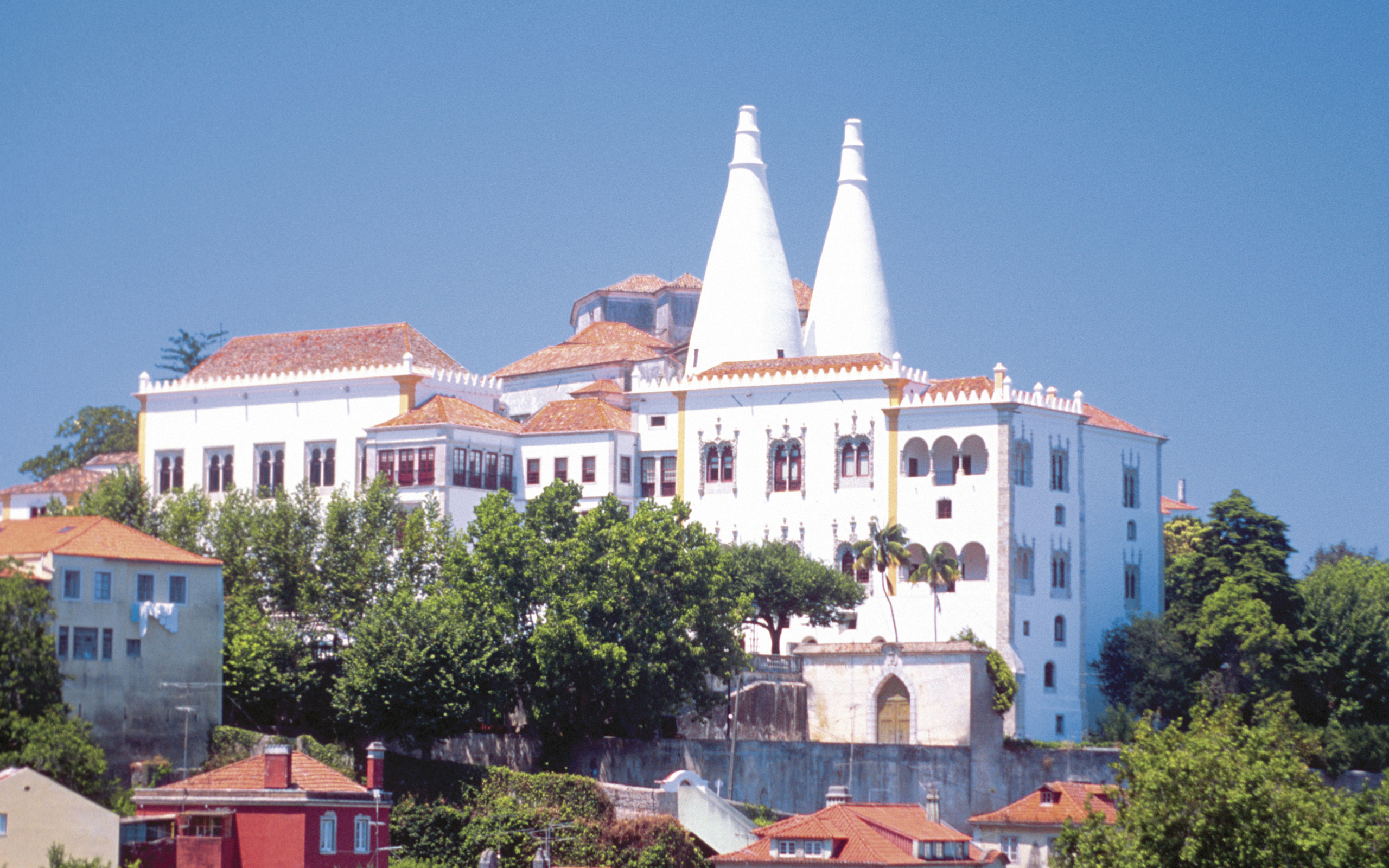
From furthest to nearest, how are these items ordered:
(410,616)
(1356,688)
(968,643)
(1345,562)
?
(1345,562), (1356,688), (968,643), (410,616)

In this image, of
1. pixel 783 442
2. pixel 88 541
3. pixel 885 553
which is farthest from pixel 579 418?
pixel 88 541

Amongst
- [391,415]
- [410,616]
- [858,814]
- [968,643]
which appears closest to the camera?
[858,814]

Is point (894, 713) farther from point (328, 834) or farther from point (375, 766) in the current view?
point (328, 834)

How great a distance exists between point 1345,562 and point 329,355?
4376 centimetres

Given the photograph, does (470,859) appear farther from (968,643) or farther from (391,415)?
(391,415)

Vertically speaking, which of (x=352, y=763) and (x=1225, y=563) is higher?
(x=1225, y=563)

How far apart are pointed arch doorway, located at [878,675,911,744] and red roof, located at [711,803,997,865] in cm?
837

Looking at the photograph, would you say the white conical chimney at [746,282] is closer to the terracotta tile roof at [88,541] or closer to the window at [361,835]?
the terracotta tile roof at [88,541]

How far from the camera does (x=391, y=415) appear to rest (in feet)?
266

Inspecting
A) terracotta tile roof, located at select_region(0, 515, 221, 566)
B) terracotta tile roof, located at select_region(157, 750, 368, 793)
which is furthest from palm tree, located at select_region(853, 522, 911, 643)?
terracotta tile roof, located at select_region(157, 750, 368, 793)

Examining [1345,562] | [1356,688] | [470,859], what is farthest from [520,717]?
[1345,562]

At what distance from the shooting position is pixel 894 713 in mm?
69312

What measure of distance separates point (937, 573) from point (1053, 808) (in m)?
12.5

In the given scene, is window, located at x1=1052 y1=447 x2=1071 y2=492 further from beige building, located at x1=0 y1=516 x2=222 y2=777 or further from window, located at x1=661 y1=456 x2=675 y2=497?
beige building, located at x1=0 y1=516 x2=222 y2=777
